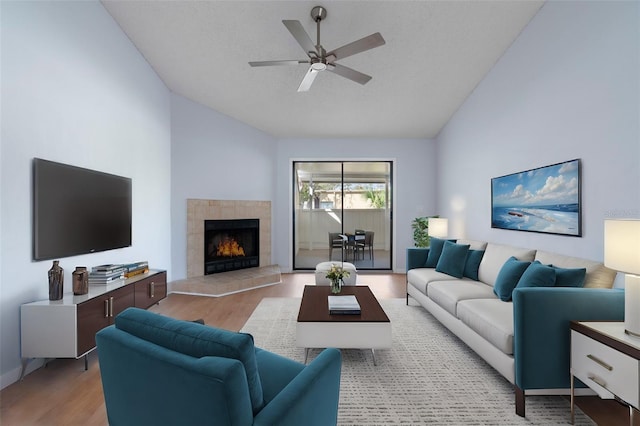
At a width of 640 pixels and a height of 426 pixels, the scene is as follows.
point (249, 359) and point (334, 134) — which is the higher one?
point (334, 134)

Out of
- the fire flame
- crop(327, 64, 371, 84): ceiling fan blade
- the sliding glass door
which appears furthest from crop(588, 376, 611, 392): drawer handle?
the fire flame

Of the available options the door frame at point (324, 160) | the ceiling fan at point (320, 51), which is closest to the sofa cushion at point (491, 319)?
the ceiling fan at point (320, 51)

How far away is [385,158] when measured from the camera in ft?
21.8

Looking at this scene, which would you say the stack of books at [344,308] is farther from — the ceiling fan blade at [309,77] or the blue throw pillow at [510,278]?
the ceiling fan blade at [309,77]

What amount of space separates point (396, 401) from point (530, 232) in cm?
245

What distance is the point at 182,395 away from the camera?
1.03 metres

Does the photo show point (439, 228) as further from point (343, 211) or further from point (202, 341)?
point (202, 341)

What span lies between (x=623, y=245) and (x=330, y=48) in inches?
133

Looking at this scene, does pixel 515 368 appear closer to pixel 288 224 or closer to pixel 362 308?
pixel 362 308

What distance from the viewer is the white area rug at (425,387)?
1.93 meters

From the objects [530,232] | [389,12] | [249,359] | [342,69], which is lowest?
[249,359]

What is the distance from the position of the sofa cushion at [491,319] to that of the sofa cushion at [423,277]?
87 centimetres

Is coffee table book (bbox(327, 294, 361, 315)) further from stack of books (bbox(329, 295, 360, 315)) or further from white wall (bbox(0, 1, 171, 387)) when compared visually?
white wall (bbox(0, 1, 171, 387))

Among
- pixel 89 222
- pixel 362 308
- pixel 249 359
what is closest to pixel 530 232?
pixel 362 308
